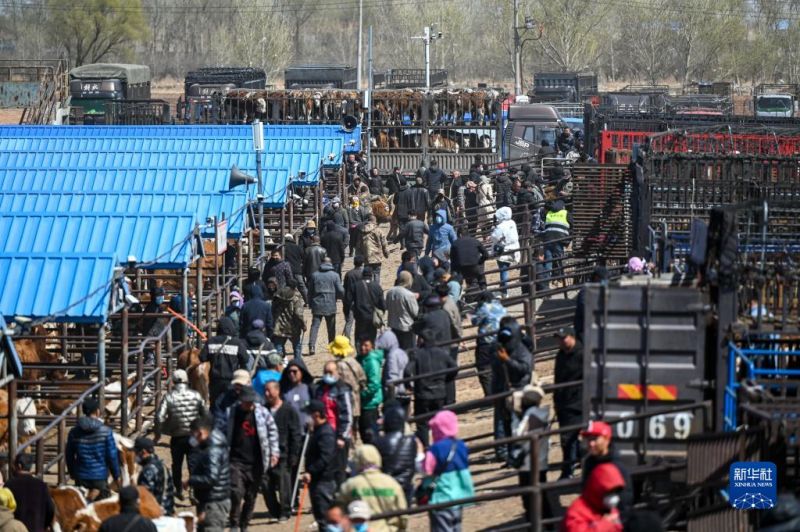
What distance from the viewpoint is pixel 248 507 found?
12.4 m

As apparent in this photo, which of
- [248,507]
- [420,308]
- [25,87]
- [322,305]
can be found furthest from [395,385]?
[25,87]

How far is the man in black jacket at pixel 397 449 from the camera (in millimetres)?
10828

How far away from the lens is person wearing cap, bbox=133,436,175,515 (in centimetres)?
1184

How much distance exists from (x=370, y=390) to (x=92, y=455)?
2851 mm

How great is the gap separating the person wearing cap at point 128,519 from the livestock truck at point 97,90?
36532 mm

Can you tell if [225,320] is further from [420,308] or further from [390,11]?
[390,11]

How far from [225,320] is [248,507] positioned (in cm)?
419

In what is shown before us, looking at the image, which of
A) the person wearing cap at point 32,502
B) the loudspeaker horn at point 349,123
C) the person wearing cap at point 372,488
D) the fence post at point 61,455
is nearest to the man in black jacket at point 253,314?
the fence post at point 61,455

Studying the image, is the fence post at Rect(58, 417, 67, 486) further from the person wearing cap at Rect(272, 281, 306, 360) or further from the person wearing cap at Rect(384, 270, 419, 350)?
the person wearing cap at Rect(272, 281, 306, 360)

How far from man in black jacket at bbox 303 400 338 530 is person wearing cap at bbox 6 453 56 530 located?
2045 millimetres

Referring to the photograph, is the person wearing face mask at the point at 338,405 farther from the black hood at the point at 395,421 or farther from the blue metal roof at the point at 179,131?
the blue metal roof at the point at 179,131

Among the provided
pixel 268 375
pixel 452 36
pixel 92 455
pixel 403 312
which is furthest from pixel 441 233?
pixel 452 36

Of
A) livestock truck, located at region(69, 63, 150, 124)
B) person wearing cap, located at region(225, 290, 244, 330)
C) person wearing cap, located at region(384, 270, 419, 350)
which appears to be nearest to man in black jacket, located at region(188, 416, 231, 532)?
person wearing cap, located at region(225, 290, 244, 330)

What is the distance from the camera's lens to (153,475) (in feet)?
39.0
